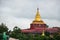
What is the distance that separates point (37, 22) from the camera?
99.8 metres

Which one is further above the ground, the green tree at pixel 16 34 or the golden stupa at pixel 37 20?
the golden stupa at pixel 37 20

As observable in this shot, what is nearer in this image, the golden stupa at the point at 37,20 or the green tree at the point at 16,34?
the green tree at the point at 16,34

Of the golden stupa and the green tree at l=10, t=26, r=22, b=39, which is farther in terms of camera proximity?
the golden stupa

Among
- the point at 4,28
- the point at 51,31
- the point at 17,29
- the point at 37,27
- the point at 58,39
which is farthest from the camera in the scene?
the point at 37,27

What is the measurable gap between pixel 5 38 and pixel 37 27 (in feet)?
242

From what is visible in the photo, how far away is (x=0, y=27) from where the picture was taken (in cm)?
7831

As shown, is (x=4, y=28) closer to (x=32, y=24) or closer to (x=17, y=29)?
(x=17, y=29)

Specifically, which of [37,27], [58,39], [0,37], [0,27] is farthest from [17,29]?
[0,37]

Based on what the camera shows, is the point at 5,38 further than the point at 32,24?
No

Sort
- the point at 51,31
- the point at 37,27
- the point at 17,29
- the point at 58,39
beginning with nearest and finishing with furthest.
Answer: the point at 58,39
the point at 17,29
the point at 51,31
the point at 37,27

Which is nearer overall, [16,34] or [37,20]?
[16,34]

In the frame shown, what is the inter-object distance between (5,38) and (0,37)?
13.9 inches

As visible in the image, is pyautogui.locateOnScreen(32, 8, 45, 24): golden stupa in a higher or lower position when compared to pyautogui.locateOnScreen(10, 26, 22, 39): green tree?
higher

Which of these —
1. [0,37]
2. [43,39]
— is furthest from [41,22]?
[0,37]
